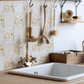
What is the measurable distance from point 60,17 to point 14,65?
771 mm

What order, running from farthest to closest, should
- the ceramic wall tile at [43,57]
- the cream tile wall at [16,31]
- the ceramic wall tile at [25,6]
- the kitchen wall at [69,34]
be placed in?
the kitchen wall at [69,34], the ceramic wall tile at [43,57], the ceramic wall tile at [25,6], the cream tile wall at [16,31]

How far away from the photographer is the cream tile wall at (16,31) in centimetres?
165

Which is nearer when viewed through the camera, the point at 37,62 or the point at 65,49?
the point at 37,62

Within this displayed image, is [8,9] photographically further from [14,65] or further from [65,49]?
[65,49]

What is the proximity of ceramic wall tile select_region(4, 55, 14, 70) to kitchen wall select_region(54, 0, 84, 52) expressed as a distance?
0.58 metres

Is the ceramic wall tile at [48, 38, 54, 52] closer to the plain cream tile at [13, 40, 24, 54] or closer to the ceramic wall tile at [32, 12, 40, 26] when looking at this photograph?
the ceramic wall tile at [32, 12, 40, 26]

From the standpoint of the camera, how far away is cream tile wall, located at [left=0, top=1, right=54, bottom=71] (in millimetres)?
1648

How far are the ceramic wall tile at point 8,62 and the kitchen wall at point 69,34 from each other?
1.89 feet

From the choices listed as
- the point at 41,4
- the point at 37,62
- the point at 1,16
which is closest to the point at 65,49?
the point at 37,62

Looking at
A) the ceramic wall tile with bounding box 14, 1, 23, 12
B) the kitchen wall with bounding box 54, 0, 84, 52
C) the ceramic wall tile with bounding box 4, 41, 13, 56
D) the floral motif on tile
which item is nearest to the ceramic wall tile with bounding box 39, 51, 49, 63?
the kitchen wall with bounding box 54, 0, 84, 52

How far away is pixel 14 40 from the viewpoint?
1.73 metres

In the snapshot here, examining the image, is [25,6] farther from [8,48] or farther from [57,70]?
[57,70]

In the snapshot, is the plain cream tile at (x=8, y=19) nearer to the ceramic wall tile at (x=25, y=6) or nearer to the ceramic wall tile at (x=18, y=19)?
the ceramic wall tile at (x=18, y=19)

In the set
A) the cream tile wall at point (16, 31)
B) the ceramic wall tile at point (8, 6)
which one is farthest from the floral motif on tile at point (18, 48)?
the ceramic wall tile at point (8, 6)
